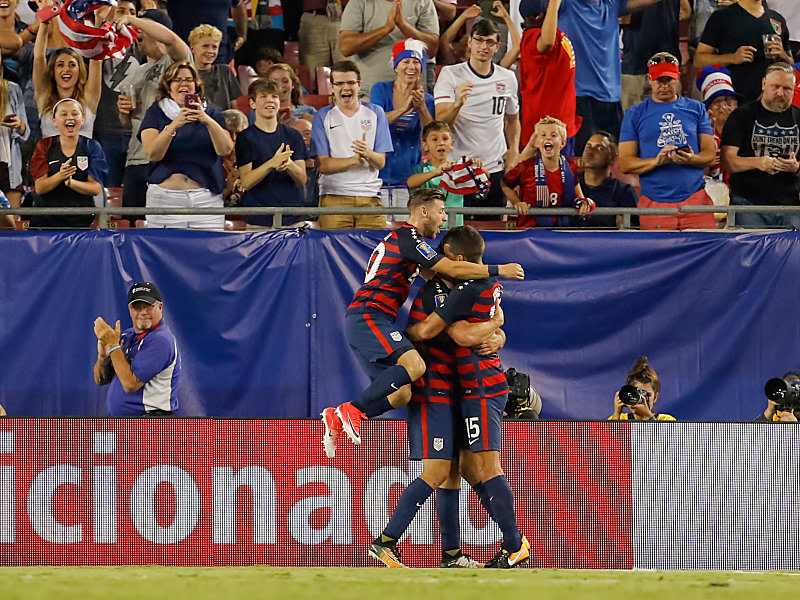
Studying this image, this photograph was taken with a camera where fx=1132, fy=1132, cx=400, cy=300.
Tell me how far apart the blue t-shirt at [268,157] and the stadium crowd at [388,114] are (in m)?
0.01

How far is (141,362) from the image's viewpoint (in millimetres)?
8680

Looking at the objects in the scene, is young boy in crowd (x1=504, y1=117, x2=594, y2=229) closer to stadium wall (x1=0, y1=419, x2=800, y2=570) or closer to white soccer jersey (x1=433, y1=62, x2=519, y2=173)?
white soccer jersey (x1=433, y1=62, x2=519, y2=173)

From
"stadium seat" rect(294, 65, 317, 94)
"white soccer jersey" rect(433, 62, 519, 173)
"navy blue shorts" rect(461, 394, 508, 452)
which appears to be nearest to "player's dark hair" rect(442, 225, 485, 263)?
"navy blue shorts" rect(461, 394, 508, 452)

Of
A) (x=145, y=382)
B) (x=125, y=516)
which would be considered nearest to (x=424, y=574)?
(x=125, y=516)

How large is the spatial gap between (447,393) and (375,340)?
64 cm

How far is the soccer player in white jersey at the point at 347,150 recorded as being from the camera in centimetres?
1020

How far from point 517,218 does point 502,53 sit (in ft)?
7.39

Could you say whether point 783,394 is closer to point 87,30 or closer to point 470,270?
point 470,270

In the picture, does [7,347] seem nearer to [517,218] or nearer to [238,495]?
[238,495]

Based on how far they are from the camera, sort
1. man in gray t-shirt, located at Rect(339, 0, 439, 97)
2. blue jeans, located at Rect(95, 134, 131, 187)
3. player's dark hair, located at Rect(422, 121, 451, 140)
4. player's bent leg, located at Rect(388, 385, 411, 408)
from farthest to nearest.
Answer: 1. man in gray t-shirt, located at Rect(339, 0, 439, 97)
2. blue jeans, located at Rect(95, 134, 131, 187)
3. player's dark hair, located at Rect(422, 121, 451, 140)
4. player's bent leg, located at Rect(388, 385, 411, 408)

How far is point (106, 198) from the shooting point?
10562mm

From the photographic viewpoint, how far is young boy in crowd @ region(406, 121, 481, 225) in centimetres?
998

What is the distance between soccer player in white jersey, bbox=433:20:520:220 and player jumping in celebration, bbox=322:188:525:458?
3198 millimetres

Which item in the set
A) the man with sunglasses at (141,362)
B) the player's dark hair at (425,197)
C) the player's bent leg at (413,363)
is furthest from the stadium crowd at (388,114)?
the player's bent leg at (413,363)
